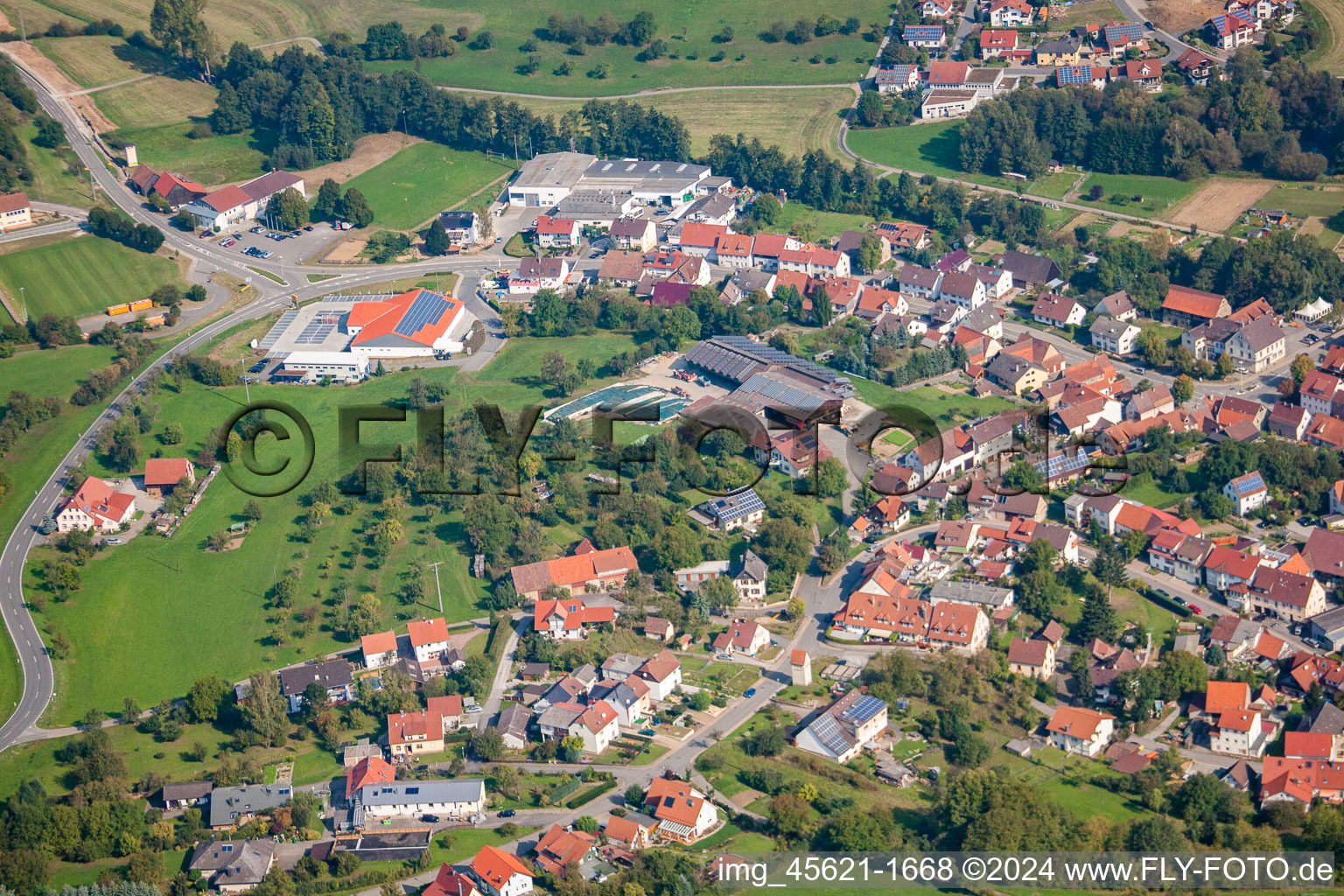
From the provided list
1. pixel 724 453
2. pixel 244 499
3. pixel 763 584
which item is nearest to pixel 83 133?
pixel 244 499

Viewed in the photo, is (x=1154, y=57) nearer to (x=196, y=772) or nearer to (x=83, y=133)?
(x=83, y=133)

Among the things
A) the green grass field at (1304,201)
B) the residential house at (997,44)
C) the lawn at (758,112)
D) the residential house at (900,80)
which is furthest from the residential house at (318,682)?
the residential house at (997,44)

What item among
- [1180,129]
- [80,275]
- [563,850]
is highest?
[1180,129]

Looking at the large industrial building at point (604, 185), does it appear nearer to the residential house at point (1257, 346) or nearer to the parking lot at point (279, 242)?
the parking lot at point (279, 242)

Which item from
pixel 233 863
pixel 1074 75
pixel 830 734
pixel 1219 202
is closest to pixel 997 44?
pixel 1074 75

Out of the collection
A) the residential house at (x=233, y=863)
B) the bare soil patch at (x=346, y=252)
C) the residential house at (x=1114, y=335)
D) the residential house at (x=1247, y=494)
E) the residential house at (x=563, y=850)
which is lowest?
the residential house at (x=233, y=863)

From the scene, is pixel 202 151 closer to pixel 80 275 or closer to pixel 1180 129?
pixel 80 275
